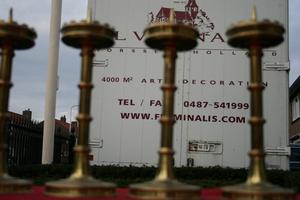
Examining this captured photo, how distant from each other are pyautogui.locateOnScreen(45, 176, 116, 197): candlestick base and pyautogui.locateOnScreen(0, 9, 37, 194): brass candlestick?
40cm

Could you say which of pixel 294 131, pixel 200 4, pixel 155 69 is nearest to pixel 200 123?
pixel 155 69

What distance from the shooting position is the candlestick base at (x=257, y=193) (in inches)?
144

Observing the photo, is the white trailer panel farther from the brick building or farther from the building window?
the building window

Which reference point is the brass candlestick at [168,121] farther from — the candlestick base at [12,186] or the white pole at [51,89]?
the white pole at [51,89]

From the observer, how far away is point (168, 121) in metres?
4.06

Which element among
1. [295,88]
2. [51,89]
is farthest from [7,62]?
[295,88]

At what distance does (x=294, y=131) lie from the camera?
2656 centimetres

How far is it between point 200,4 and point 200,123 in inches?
78.3

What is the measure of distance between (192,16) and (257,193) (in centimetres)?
504

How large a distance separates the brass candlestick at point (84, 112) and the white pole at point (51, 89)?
521cm

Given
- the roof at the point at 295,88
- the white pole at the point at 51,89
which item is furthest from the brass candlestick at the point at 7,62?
the roof at the point at 295,88

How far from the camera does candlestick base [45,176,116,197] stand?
3.81 m

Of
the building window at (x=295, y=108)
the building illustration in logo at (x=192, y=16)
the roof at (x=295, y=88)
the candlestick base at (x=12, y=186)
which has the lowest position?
the candlestick base at (x=12, y=186)

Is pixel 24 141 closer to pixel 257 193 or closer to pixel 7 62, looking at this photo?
pixel 7 62
